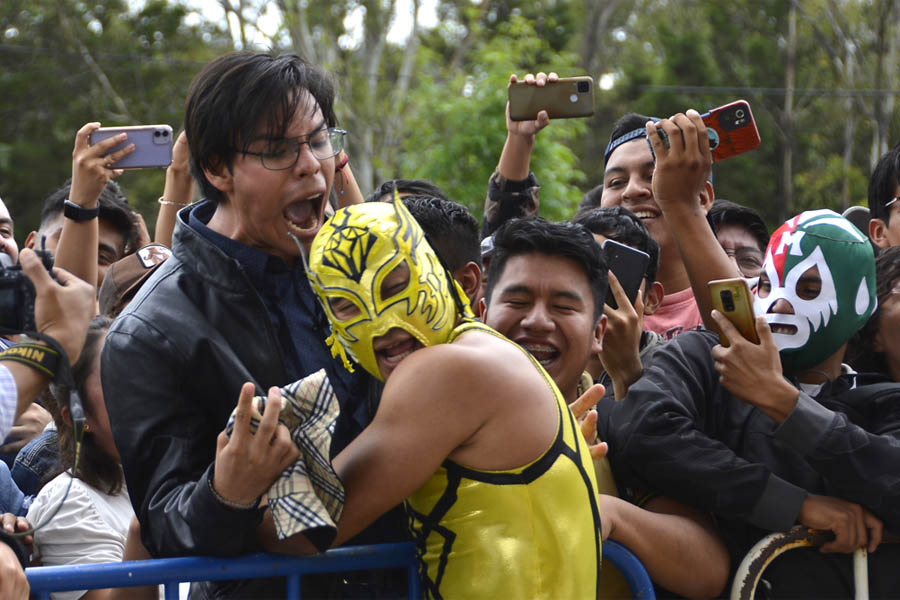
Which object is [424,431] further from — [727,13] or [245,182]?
[727,13]

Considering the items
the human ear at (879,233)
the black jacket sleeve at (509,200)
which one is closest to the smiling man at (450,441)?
the black jacket sleeve at (509,200)

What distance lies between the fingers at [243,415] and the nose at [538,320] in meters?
1.11

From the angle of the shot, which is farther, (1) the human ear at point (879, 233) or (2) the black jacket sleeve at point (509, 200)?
(2) the black jacket sleeve at point (509, 200)

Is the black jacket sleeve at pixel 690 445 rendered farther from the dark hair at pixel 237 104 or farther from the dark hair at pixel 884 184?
the dark hair at pixel 884 184

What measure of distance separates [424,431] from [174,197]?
2.64 m

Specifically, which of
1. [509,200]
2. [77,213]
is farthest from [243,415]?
[509,200]

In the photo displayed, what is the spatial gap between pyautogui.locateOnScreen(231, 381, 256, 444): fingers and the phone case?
2177 millimetres

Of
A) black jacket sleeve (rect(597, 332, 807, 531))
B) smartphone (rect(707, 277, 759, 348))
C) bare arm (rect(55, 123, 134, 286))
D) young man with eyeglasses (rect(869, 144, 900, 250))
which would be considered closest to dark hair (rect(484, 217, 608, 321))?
black jacket sleeve (rect(597, 332, 807, 531))

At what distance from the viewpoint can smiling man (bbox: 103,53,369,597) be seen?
251 cm

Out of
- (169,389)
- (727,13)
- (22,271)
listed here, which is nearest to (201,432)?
(169,389)

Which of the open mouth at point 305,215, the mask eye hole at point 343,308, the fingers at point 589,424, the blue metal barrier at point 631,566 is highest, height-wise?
the open mouth at point 305,215

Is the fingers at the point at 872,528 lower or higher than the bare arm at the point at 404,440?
lower

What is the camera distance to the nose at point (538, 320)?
10.2ft

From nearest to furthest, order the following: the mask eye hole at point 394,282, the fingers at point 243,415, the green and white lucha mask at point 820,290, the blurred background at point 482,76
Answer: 1. the fingers at point 243,415
2. the mask eye hole at point 394,282
3. the green and white lucha mask at point 820,290
4. the blurred background at point 482,76
